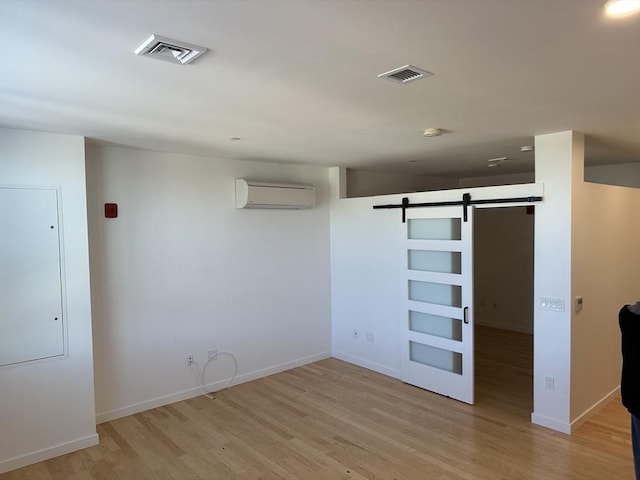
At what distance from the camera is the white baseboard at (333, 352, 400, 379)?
514cm

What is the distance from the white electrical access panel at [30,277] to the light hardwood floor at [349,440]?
0.96 meters

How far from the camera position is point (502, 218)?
24.2 feet

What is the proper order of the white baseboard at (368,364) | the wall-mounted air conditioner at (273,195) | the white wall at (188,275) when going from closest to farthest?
1. the white wall at (188,275)
2. the wall-mounted air conditioner at (273,195)
3. the white baseboard at (368,364)

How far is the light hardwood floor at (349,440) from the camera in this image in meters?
3.18

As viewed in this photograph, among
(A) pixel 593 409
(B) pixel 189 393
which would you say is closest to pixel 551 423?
(A) pixel 593 409

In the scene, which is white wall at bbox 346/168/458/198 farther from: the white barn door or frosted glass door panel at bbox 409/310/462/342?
frosted glass door panel at bbox 409/310/462/342

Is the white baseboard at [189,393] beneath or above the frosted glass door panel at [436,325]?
beneath

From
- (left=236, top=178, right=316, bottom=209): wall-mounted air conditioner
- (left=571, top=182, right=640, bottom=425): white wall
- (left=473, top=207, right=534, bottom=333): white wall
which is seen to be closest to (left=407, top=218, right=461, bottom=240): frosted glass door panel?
(left=571, top=182, right=640, bottom=425): white wall

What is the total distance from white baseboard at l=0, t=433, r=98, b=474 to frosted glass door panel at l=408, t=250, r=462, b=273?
3515 mm

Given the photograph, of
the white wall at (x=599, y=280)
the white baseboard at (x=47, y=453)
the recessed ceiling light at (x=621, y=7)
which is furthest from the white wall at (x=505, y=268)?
the white baseboard at (x=47, y=453)

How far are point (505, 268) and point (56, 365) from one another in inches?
259

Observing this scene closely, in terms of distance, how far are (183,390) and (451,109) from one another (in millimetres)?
3814

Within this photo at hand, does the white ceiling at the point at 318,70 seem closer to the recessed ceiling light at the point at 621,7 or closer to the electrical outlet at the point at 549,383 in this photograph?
the recessed ceiling light at the point at 621,7

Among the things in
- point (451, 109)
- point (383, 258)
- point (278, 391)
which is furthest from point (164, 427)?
point (451, 109)
